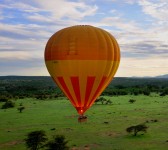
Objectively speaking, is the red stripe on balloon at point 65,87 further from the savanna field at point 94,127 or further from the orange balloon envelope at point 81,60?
the savanna field at point 94,127

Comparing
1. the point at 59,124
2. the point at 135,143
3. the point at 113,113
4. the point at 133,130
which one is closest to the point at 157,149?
the point at 135,143

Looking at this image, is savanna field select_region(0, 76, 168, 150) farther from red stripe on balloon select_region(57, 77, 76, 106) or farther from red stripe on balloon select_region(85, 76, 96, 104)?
red stripe on balloon select_region(85, 76, 96, 104)

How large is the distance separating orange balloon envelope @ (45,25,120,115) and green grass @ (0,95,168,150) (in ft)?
27.7

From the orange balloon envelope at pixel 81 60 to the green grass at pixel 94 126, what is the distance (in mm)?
8438

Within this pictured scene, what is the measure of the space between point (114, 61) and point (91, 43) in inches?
112

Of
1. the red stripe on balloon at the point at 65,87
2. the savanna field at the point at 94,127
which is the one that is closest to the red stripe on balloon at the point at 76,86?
the red stripe on balloon at the point at 65,87

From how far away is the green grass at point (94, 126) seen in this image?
35.4m

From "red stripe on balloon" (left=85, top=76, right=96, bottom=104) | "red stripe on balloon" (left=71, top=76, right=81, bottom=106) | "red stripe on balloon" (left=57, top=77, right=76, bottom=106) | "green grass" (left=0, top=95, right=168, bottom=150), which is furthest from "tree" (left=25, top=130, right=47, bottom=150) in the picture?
"red stripe on balloon" (left=85, top=76, right=96, bottom=104)

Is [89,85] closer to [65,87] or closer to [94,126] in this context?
[65,87]

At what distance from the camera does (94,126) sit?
44.9 metres

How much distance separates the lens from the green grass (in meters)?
35.4

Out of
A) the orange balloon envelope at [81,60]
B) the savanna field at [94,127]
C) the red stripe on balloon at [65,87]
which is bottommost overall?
the savanna field at [94,127]

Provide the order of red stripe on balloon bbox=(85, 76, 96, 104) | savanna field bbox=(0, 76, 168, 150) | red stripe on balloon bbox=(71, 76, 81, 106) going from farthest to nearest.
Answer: savanna field bbox=(0, 76, 168, 150) → red stripe on balloon bbox=(85, 76, 96, 104) → red stripe on balloon bbox=(71, 76, 81, 106)

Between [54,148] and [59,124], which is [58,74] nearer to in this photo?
[54,148]
